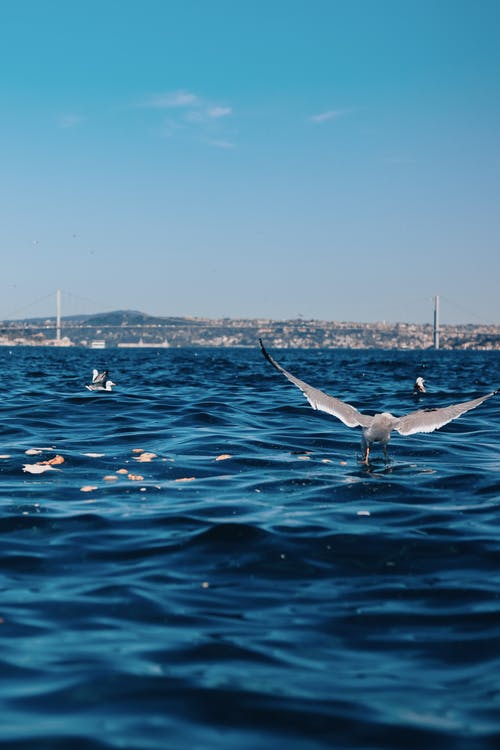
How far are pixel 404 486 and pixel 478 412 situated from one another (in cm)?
871

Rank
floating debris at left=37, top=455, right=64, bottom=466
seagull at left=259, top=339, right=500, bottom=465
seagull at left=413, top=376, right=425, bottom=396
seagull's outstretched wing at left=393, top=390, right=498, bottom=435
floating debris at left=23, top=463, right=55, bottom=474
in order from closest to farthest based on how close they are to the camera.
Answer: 1. floating debris at left=23, top=463, right=55, bottom=474
2. floating debris at left=37, top=455, right=64, bottom=466
3. seagull at left=259, top=339, right=500, bottom=465
4. seagull's outstretched wing at left=393, top=390, right=498, bottom=435
5. seagull at left=413, top=376, right=425, bottom=396

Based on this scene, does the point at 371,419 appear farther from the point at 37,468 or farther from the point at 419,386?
the point at 419,386

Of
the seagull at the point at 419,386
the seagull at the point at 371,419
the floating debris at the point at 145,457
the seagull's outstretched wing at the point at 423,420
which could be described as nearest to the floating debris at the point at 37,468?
the floating debris at the point at 145,457

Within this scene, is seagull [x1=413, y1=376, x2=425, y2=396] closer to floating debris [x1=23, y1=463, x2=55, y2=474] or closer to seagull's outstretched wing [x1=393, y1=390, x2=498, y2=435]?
seagull's outstretched wing [x1=393, y1=390, x2=498, y2=435]

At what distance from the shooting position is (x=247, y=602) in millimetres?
4707

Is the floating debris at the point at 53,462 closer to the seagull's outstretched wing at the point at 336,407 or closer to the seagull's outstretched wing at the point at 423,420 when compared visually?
the seagull's outstretched wing at the point at 336,407

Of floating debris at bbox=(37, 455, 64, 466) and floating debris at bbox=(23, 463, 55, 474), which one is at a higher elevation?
Result: floating debris at bbox=(37, 455, 64, 466)

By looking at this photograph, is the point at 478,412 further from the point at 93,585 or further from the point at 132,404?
the point at 93,585

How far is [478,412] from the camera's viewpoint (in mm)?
16516

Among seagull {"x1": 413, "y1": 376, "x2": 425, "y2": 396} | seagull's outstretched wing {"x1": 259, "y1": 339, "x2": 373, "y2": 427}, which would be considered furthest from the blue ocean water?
seagull {"x1": 413, "y1": 376, "x2": 425, "y2": 396}

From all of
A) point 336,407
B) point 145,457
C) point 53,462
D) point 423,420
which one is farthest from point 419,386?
point 53,462

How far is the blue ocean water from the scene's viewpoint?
10.9 ft

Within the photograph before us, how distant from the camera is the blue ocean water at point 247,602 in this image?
333cm

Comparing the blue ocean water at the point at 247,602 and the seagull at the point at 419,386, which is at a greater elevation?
the seagull at the point at 419,386
